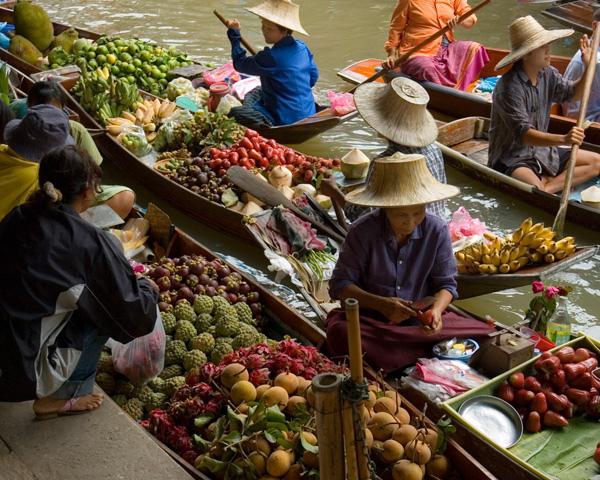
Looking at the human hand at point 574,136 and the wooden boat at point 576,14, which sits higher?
the wooden boat at point 576,14

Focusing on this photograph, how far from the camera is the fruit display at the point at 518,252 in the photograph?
4082 millimetres

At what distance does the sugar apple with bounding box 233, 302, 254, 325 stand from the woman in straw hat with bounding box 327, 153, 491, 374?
491 millimetres

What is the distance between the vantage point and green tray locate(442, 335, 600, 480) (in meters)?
2.97

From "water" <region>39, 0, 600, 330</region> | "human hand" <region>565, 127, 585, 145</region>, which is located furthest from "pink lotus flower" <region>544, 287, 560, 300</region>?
"human hand" <region>565, 127, 585, 145</region>

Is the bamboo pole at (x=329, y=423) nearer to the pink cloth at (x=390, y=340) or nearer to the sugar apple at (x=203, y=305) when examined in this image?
the pink cloth at (x=390, y=340)

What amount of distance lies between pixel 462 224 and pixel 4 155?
2758mm

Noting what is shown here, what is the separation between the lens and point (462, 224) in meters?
4.72

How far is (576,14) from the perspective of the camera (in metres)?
8.88

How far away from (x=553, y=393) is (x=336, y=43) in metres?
7.93

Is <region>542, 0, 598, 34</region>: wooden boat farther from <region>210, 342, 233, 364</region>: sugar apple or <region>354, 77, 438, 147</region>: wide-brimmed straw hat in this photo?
<region>210, 342, 233, 364</region>: sugar apple

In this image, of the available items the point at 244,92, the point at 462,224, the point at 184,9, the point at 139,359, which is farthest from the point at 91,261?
the point at 184,9

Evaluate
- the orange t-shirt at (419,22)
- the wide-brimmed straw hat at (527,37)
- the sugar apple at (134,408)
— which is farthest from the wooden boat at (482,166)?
the sugar apple at (134,408)

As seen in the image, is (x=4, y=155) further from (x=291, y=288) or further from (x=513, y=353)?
(x=513, y=353)

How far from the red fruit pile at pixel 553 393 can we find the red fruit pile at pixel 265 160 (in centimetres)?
276
